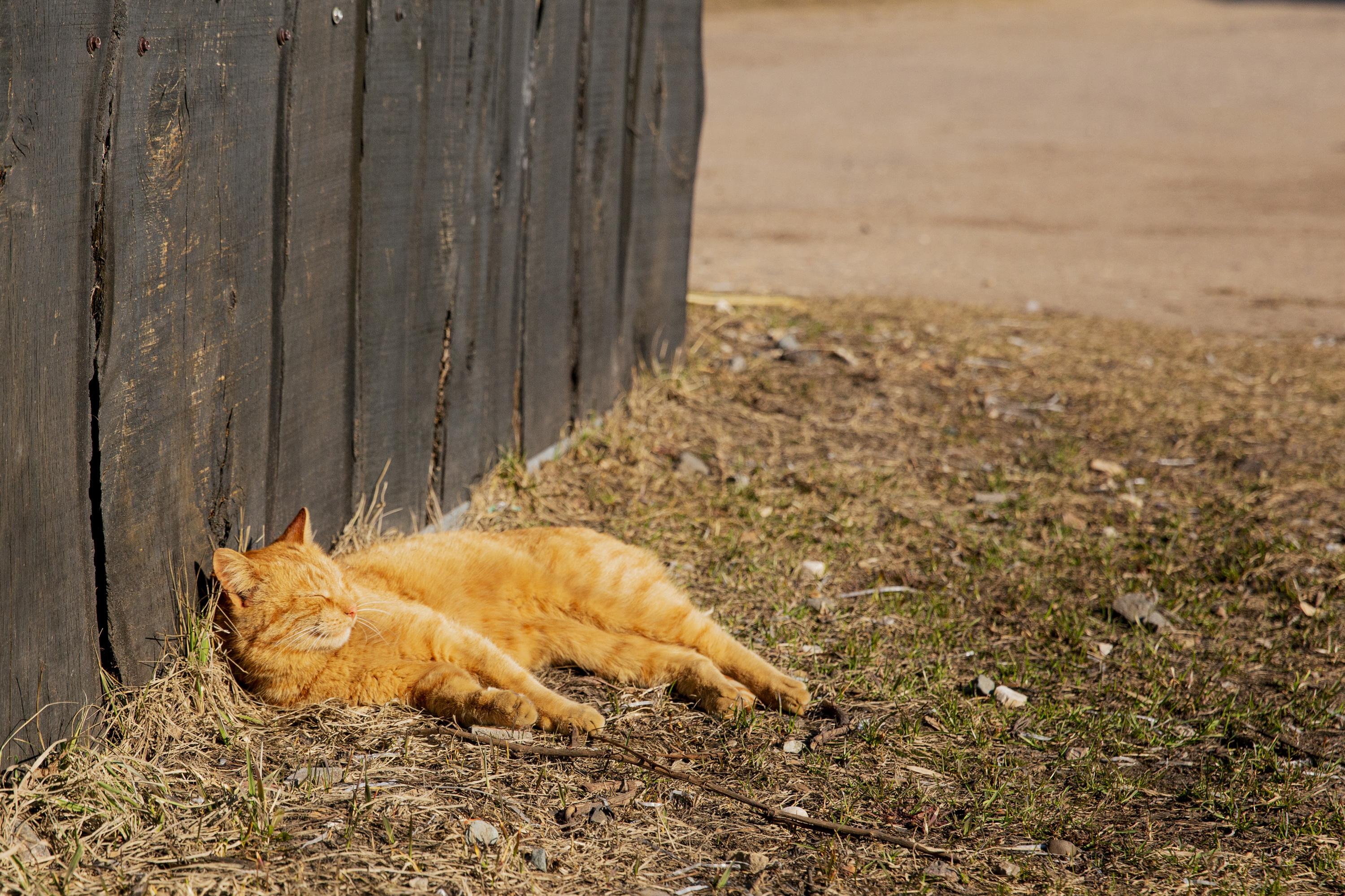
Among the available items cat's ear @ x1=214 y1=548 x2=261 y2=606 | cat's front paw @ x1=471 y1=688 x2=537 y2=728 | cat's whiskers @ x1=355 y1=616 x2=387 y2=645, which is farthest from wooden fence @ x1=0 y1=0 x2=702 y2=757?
cat's front paw @ x1=471 y1=688 x2=537 y2=728

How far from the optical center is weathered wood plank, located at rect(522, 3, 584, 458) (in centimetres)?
446

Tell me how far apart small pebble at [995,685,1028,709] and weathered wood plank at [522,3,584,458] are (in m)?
2.12

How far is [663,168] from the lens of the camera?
5566 millimetres

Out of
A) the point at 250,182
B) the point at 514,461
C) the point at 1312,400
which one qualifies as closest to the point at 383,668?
the point at 250,182

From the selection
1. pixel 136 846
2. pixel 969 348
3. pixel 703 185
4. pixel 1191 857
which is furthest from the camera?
pixel 703 185

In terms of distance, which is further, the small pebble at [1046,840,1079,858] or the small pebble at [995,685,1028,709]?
the small pebble at [995,685,1028,709]

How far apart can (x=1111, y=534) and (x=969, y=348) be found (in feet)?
7.44

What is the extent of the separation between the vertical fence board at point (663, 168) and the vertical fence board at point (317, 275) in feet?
6.64

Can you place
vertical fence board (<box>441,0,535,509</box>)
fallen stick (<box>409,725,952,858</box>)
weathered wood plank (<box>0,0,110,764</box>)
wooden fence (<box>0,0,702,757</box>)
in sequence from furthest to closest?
vertical fence board (<box>441,0,535,509</box>), fallen stick (<box>409,725,952,858</box>), wooden fence (<box>0,0,702,757</box>), weathered wood plank (<box>0,0,110,764</box>)

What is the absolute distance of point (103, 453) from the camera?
8.56 ft

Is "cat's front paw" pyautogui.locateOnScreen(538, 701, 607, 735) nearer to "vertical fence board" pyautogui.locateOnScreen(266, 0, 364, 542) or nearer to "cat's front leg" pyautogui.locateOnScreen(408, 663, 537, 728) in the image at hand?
"cat's front leg" pyautogui.locateOnScreen(408, 663, 537, 728)

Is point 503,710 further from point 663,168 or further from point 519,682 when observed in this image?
point 663,168

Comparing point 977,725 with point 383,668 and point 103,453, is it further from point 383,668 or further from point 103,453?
point 103,453

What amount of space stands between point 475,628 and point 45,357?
1.42m
